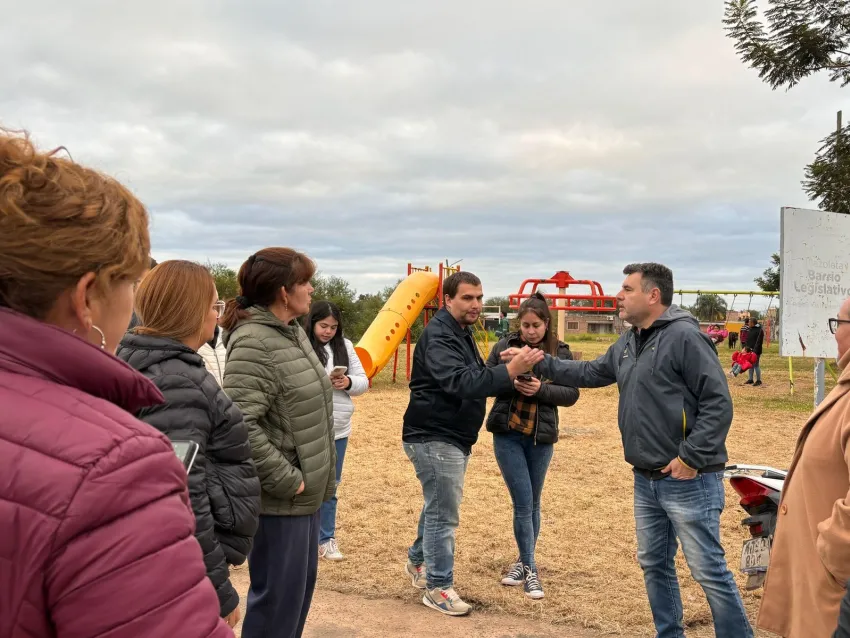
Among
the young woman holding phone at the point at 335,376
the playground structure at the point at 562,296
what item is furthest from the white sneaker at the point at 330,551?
the playground structure at the point at 562,296

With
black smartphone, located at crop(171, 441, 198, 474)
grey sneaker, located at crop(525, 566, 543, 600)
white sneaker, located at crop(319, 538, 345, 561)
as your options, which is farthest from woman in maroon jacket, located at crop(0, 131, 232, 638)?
white sneaker, located at crop(319, 538, 345, 561)

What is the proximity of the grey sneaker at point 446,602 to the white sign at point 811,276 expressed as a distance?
12.9 feet

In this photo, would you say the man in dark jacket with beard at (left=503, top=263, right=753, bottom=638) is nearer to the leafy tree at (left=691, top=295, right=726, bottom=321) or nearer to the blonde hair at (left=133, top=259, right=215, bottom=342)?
the blonde hair at (left=133, top=259, right=215, bottom=342)

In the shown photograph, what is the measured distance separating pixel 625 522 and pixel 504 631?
2.35 m

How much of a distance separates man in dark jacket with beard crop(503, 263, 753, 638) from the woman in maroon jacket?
2681 mm

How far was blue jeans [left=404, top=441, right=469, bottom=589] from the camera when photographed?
3844mm

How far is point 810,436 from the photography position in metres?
2.31

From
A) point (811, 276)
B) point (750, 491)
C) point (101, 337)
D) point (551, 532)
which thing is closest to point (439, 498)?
point (750, 491)

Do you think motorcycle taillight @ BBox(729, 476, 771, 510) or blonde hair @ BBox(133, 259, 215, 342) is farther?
motorcycle taillight @ BBox(729, 476, 771, 510)

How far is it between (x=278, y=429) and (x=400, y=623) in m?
1.68

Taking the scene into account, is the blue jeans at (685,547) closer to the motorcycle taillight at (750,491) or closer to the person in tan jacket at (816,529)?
the motorcycle taillight at (750,491)

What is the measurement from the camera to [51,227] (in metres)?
0.92

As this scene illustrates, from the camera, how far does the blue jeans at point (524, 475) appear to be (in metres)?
4.20

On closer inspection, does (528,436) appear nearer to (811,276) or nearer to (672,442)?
(672,442)
